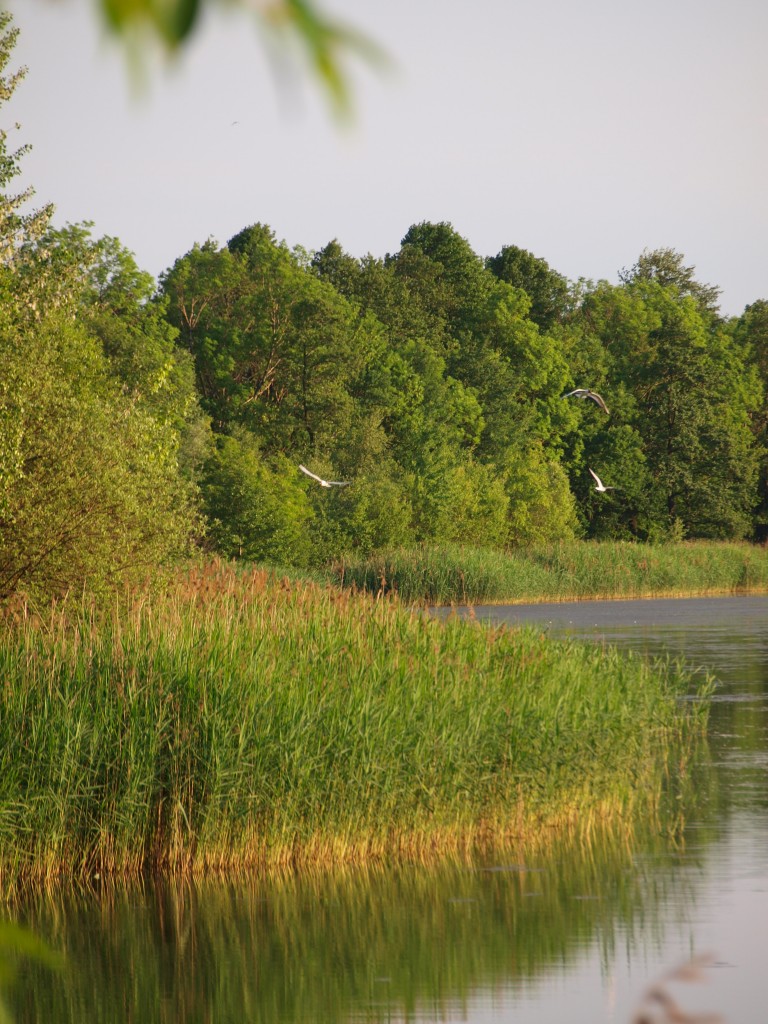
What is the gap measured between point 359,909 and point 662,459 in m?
57.4

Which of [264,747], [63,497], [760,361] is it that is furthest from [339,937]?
[760,361]

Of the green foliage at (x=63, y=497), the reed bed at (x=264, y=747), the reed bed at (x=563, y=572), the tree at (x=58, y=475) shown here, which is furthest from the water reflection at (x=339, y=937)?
the reed bed at (x=563, y=572)

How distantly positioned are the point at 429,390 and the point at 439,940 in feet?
158

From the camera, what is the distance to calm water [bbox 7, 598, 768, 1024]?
891cm

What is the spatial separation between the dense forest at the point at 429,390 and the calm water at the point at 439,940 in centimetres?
1274

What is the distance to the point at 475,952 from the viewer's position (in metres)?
9.80

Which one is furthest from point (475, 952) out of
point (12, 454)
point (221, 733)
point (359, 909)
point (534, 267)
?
point (534, 267)

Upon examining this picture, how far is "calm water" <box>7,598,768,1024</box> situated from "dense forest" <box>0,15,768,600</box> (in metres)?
12.7

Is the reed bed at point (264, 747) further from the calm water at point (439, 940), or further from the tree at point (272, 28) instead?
the tree at point (272, 28)

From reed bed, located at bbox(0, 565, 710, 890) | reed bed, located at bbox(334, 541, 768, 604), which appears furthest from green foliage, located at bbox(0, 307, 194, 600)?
reed bed, located at bbox(334, 541, 768, 604)

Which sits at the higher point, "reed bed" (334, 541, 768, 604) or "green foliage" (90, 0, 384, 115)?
"green foliage" (90, 0, 384, 115)

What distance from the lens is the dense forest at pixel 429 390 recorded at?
45.5 metres

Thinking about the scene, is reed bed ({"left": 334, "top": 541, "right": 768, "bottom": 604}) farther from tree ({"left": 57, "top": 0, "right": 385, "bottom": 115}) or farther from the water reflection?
tree ({"left": 57, "top": 0, "right": 385, "bottom": 115})

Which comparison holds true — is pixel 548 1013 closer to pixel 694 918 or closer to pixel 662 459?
pixel 694 918
